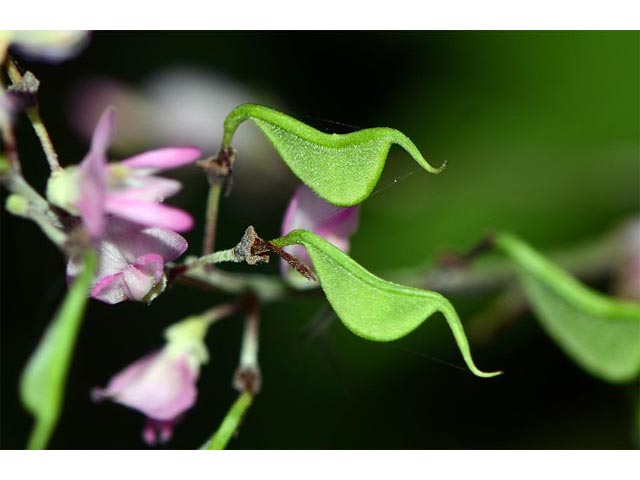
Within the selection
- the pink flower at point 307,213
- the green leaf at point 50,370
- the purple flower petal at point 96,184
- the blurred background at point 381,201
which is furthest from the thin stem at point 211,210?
the blurred background at point 381,201

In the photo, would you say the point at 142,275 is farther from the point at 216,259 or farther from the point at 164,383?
the point at 164,383

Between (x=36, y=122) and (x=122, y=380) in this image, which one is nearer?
(x=36, y=122)

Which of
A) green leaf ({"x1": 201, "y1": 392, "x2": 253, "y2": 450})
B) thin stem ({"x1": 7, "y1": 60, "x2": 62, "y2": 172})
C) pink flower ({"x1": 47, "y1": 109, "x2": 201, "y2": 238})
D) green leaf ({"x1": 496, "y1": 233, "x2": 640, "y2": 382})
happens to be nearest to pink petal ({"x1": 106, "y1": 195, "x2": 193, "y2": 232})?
pink flower ({"x1": 47, "y1": 109, "x2": 201, "y2": 238})

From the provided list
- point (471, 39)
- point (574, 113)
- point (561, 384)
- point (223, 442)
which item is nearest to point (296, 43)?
point (471, 39)

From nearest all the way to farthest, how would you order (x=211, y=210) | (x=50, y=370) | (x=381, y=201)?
1. (x=50, y=370)
2. (x=211, y=210)
3. (x=381, y=201)

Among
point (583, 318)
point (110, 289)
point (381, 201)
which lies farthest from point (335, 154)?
point (381, 201)

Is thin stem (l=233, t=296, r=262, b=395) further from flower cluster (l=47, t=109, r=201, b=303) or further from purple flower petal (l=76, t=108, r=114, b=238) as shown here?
purple flower petal (l=76, t=108, r=114, b=238)

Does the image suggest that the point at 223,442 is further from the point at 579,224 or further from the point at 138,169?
the point at 579,224
